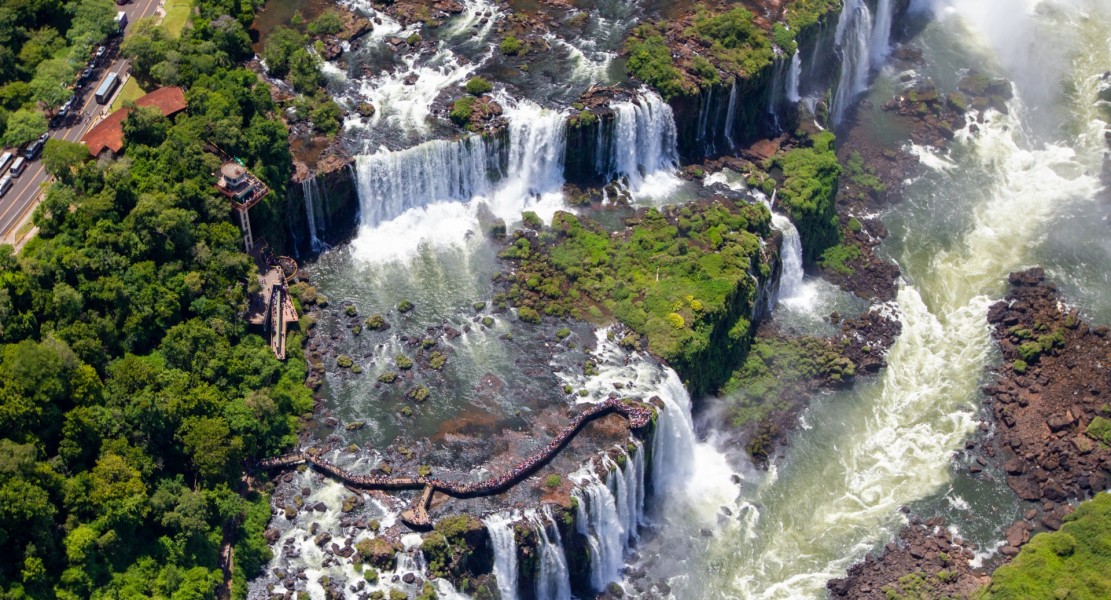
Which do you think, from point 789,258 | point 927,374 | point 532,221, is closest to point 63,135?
point 532,221

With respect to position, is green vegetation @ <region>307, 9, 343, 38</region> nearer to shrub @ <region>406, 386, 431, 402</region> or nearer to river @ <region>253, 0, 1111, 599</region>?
river @ <region>253, 0, 1111, 599</region>

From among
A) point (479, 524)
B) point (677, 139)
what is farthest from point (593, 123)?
point (479, 524)

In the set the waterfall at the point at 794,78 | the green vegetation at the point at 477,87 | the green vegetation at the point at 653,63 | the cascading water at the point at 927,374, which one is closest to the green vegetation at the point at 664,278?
the cascading water at the point at 927,374

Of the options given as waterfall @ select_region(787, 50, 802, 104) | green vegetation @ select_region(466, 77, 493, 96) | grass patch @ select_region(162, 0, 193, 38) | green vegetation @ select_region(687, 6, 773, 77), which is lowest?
waterfall @ select_region(787, 50, 802, 104)

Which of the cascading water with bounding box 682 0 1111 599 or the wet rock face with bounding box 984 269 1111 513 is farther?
the wet rock face with bounding box 984 269 1111 513

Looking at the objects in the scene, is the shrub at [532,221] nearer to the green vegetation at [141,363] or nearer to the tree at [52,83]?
the green vegetation at [141,363]

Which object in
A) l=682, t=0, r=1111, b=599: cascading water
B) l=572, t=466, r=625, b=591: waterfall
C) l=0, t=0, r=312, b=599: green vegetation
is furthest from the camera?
l=682, t=0, r=1111, b=599: cascading water

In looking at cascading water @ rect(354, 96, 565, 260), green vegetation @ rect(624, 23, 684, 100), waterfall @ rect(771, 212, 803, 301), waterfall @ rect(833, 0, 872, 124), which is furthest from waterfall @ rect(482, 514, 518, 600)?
waterfall @ rect(833, 0, 872, 124)
